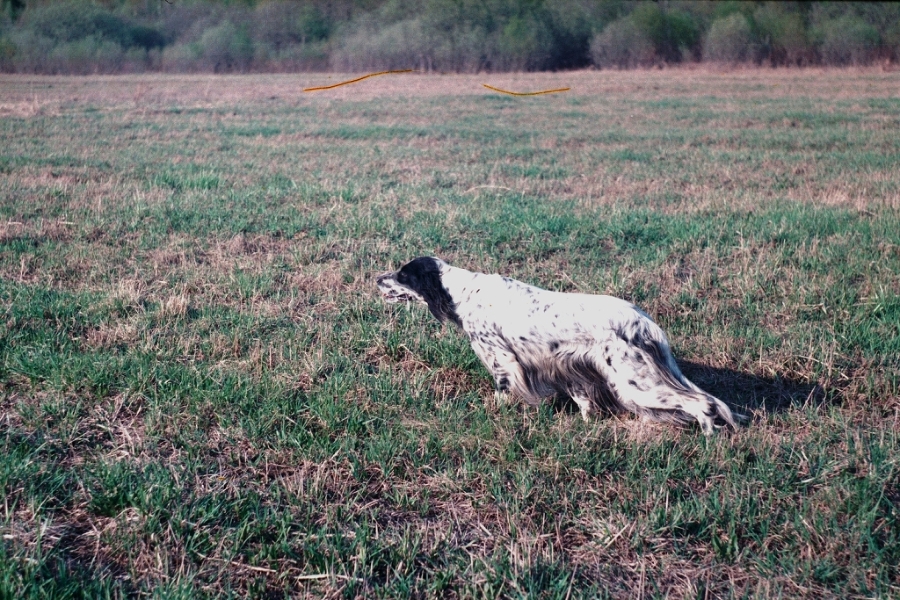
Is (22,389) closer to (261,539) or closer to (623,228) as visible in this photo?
(261,539)

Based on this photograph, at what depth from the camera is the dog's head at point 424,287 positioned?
5.08 meters

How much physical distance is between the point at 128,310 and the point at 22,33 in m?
25.4

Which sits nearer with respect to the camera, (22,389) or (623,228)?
(22,389)

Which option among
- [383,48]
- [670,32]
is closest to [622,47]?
[670,32]

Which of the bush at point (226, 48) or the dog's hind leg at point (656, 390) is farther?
the bush at point (226, 48)

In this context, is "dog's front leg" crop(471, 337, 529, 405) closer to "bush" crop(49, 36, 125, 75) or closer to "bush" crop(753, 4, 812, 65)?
"bush" crop(49, 36, 125, 75)

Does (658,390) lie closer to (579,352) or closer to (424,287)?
(579,352)

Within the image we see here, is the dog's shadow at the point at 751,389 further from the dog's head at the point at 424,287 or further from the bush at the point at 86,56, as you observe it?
the bush at the point at 86,56

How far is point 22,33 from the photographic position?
1033 inches

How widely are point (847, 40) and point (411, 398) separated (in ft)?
108

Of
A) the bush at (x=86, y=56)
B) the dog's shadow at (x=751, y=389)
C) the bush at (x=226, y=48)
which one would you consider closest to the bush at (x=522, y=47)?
the bush at (x=226, y=48)

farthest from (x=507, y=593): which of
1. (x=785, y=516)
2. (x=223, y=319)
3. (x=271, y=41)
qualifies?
(x=271, y=41)

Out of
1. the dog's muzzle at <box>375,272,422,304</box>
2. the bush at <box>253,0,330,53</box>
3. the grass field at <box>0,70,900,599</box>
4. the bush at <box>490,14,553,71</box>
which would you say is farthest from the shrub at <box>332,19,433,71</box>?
the dog's muzzle at <box>375,272,422,304</box>

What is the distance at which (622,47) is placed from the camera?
129 ft
